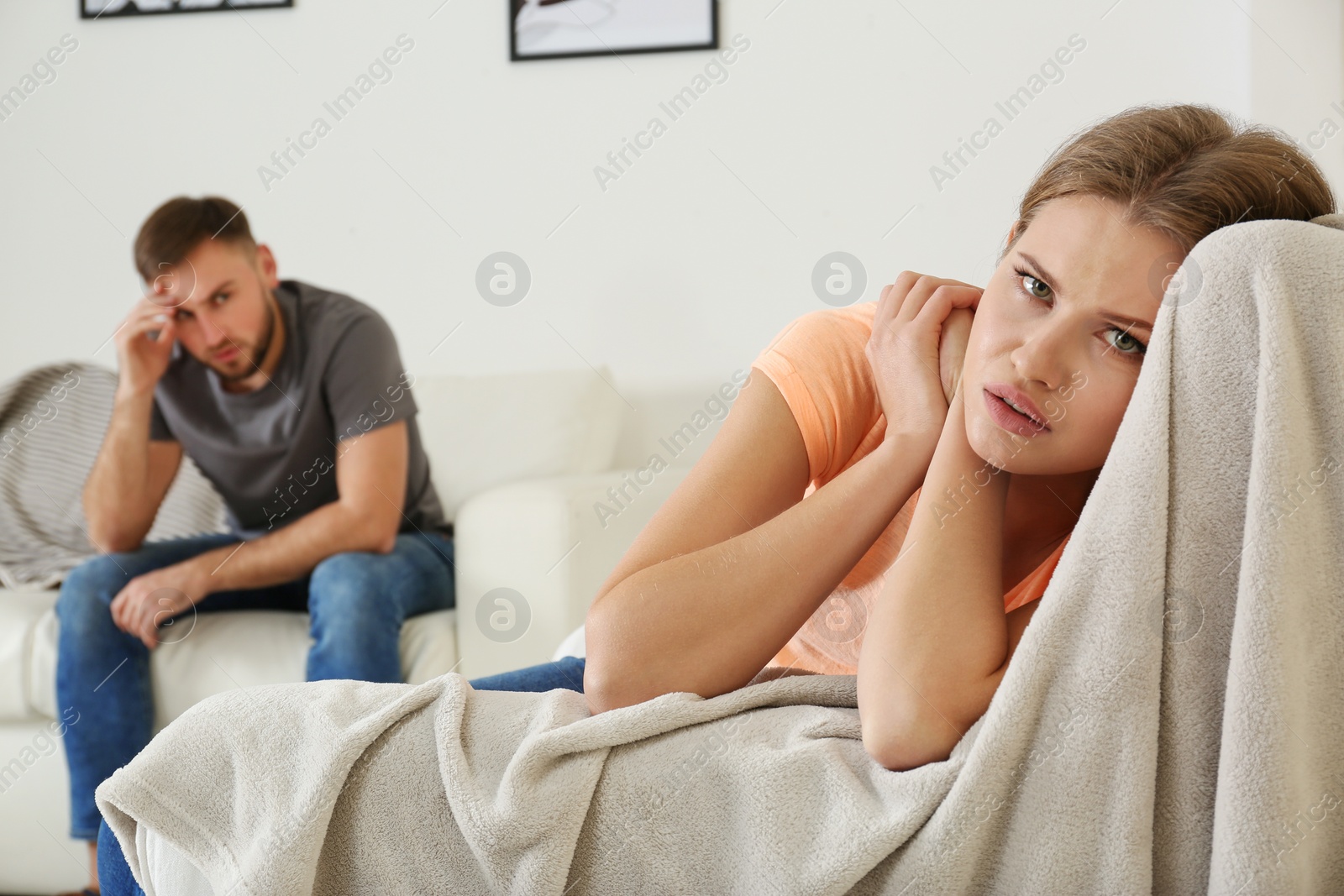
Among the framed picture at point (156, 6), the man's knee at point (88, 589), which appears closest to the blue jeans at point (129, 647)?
the man's knee at point (88, 589)

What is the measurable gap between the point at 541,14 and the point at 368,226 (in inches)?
25.3

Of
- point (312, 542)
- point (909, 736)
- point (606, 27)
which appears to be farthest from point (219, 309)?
point (909, 736)

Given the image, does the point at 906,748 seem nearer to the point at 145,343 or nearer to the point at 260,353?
the point at 260,353

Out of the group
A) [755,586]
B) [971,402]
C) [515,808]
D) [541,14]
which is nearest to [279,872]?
[515,808]

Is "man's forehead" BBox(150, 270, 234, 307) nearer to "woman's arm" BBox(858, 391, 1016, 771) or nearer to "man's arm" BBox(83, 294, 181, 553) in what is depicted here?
"man's arm" BBox(83, 294, 181, 553)

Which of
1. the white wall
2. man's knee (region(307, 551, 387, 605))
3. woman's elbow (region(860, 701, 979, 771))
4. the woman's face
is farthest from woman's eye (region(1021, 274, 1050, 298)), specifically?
the white wall

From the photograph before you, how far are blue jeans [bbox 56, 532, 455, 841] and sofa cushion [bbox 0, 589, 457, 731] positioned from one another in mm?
28

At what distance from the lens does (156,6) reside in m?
2.54

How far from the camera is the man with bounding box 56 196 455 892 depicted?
5.63ft

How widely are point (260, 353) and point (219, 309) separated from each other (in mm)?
109

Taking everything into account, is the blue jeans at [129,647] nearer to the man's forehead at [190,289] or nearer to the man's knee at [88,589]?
the man's knee at [88,589]

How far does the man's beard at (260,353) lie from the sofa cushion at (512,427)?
0.38m

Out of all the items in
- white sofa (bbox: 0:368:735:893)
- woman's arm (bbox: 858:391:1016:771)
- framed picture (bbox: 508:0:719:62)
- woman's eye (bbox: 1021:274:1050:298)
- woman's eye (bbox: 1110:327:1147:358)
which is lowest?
white sofa (bbox: 0:368:735:893)

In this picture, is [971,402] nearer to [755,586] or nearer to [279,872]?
[755,586]
